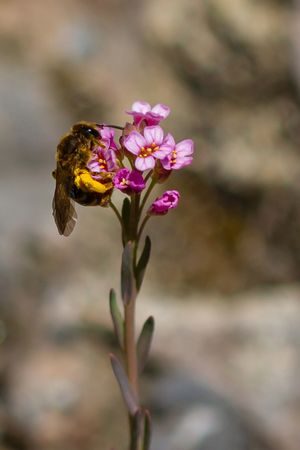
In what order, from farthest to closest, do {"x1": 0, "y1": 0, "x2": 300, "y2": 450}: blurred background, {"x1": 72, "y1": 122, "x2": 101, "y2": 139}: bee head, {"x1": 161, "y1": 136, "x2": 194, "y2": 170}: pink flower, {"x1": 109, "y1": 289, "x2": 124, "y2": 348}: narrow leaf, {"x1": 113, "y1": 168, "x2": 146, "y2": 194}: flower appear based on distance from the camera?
{"x1": 0, "y1": 0, "x2": 300, "y2": 450}: blurred background < {"x1": 72, "y1": 122, "x2": 101, "y2": 139}: bee head < {"x1": 109, "y1": 289, "x2": 124, "y2": 348}: narrow leaf < {"x1": 161, "y1": 136, "x2": 194, "y2": 170}: pink flower < {"x1": 113, "y1": 168, "x2": 146, "y2": 194}: flower

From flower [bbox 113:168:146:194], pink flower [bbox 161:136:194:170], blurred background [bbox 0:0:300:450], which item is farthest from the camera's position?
blurred background [bbox 0:0:300:450]

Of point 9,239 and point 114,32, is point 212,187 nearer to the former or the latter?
point 9,239

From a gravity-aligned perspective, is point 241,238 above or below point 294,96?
below

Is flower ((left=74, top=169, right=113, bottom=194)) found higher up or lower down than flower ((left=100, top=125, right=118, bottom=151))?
lower down

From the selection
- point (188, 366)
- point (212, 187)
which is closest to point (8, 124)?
point (212, 187)

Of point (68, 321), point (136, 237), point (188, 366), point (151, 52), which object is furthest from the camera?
point (151, 52)

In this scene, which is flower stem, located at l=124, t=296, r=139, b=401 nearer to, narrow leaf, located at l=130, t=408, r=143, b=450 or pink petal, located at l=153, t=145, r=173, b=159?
narrow leaf, located at l=130, t=408, r=143, b=450

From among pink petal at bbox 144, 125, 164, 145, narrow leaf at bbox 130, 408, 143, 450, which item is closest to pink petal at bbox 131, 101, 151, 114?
pink petal at bbox 144, 125, 164, 145
